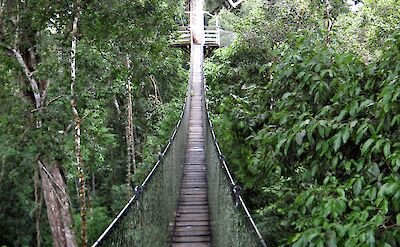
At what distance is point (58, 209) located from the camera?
511 centimetres

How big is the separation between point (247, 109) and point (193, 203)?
2372 millimetres

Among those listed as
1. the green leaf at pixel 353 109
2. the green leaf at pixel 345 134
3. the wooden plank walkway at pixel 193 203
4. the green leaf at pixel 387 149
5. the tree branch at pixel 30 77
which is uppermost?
the tree branch at pixel 30 77

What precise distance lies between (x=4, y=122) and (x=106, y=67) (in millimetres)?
1263

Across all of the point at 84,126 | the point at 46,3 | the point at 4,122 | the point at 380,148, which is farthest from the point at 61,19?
the point at 380,148

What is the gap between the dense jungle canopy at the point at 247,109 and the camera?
4.99 ft

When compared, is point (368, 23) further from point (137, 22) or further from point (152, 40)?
point (137, 22)

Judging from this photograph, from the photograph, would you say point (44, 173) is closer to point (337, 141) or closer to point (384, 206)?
point (337, 141)

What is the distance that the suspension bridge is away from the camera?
2.04m

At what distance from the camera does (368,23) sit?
6.83m

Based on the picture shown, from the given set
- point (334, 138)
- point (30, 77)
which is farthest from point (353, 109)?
point (30, 77)

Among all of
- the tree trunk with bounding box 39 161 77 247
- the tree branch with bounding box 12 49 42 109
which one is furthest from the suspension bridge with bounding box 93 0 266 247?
the tree branch with bounding box 12 49 42 109

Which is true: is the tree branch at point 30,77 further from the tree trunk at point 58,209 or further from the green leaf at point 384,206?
the green leaf at point 384,206

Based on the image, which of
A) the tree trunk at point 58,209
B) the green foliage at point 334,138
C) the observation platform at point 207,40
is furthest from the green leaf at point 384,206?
the observation platform at point 207,40

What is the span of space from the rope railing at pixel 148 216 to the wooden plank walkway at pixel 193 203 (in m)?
0.16
